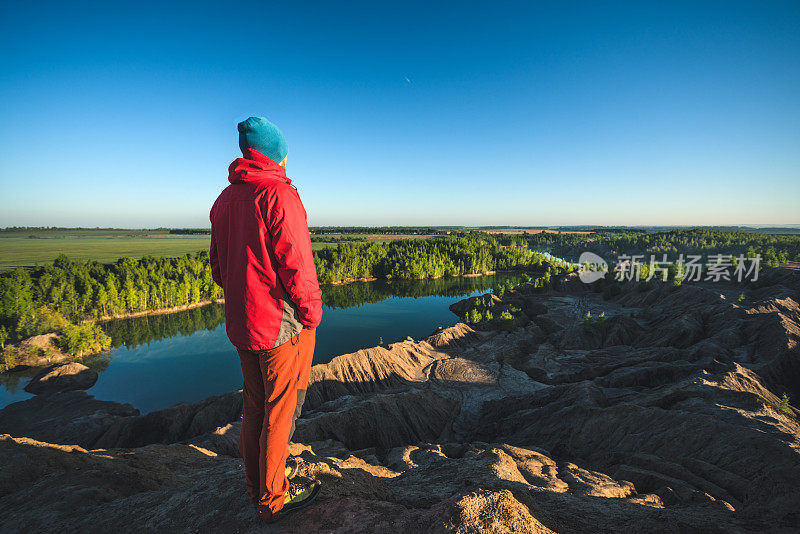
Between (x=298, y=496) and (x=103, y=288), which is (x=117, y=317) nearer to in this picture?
(x=103, y=288)

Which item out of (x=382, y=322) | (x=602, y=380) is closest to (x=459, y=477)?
(x=602, y=380)

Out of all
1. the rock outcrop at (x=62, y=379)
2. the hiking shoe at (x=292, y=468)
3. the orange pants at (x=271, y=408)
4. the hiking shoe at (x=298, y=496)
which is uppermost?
the orange pants at (x=271, y=408)

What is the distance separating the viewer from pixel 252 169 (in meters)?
2.45

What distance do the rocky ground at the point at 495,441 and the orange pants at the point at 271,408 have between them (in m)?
0.40

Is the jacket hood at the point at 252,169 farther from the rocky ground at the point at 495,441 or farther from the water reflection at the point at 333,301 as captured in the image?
the water reflection at the point at 333,301

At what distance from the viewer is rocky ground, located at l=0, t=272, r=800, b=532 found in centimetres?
364

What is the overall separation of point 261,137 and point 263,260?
1019 mm

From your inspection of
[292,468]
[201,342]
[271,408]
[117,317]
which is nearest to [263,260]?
[271,408]

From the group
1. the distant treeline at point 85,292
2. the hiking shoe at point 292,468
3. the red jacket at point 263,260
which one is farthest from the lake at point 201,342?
the red jacket at point 263,260

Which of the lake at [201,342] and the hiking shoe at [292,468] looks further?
the lake at [201,342]

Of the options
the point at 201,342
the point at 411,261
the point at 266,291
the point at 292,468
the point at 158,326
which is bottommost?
the point at 201,342

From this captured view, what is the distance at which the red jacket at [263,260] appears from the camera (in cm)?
234

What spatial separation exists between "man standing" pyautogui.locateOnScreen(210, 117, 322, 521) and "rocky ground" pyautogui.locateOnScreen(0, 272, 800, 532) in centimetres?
82

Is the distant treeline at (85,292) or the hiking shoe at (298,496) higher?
the hiking shoe at (298,496)
